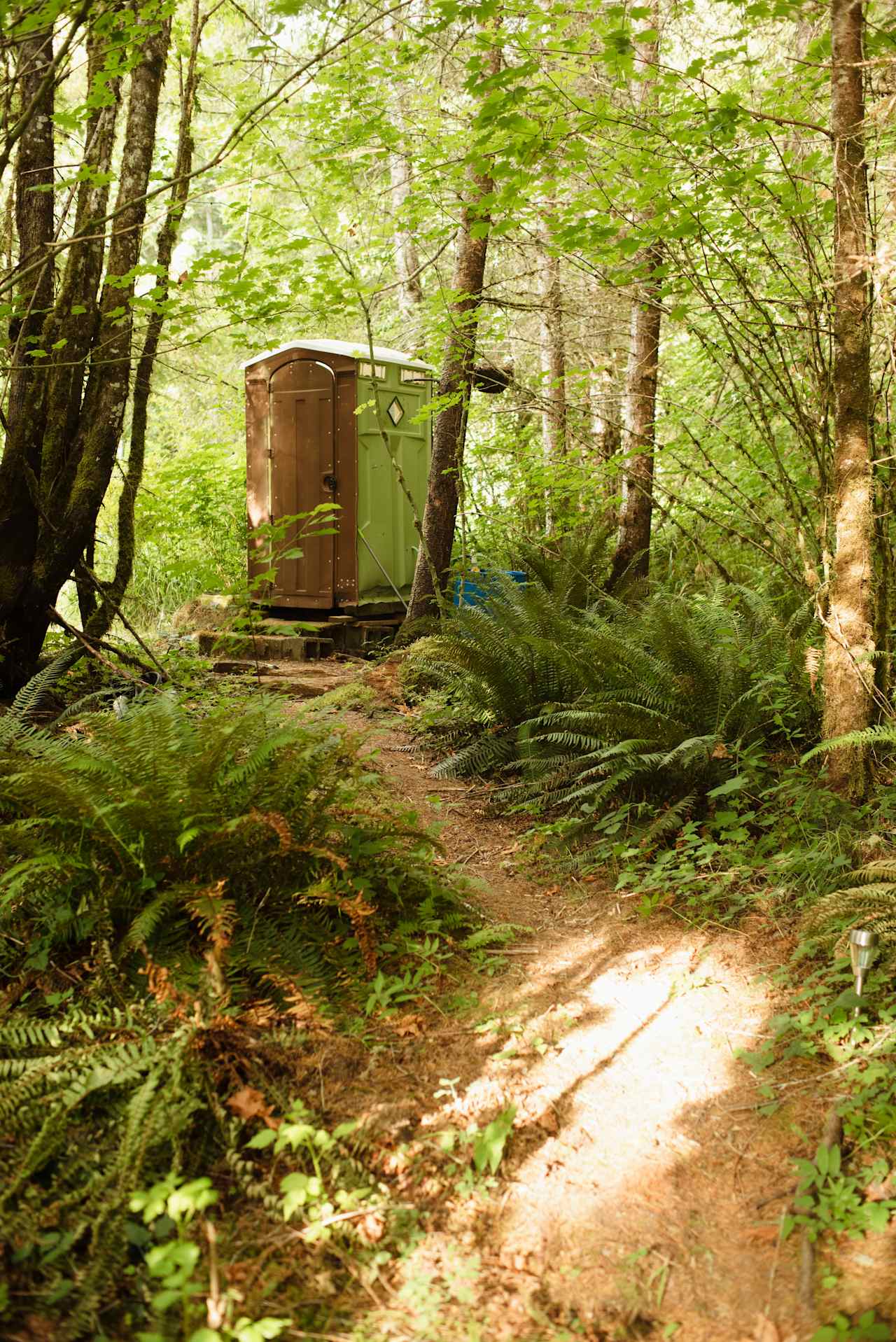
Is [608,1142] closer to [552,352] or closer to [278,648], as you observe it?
[278,648]

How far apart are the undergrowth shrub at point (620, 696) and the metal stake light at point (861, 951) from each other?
4.20 feet

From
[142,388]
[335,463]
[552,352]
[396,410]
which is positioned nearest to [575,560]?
[335,463]

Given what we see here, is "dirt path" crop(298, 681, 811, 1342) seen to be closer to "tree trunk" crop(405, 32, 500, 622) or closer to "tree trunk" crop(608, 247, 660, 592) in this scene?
"tree trunk" crop(405, 32, 500, 622)

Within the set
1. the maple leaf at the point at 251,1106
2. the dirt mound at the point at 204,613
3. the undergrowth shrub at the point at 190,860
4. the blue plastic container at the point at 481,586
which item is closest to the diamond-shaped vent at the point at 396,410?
the blue plastic container at the point at 481,586

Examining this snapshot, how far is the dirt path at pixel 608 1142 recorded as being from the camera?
1648 mm

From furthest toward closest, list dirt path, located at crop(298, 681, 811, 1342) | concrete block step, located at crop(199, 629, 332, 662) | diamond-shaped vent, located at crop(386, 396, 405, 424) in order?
diamond-shaped vent, located at crop(386, 396, 405, 424)
concrete block step, located at crop(199, 629, 332, 662)
dirt path, located at crop(298, 681, 811, 1342)

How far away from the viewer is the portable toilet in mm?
8234

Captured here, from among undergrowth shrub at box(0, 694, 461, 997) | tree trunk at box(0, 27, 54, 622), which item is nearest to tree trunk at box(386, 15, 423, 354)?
tree trunk at box(0, 27, 54, 622)

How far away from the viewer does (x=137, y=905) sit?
2.56m

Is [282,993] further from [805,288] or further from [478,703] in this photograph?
[805,288]

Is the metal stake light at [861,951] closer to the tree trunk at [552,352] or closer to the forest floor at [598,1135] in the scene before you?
the forest floor at [598,1135]

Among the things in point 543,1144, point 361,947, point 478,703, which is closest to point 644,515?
point 478,703

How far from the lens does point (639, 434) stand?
21.9 ft

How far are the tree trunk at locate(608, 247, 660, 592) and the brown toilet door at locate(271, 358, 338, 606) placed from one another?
2.65 meters
